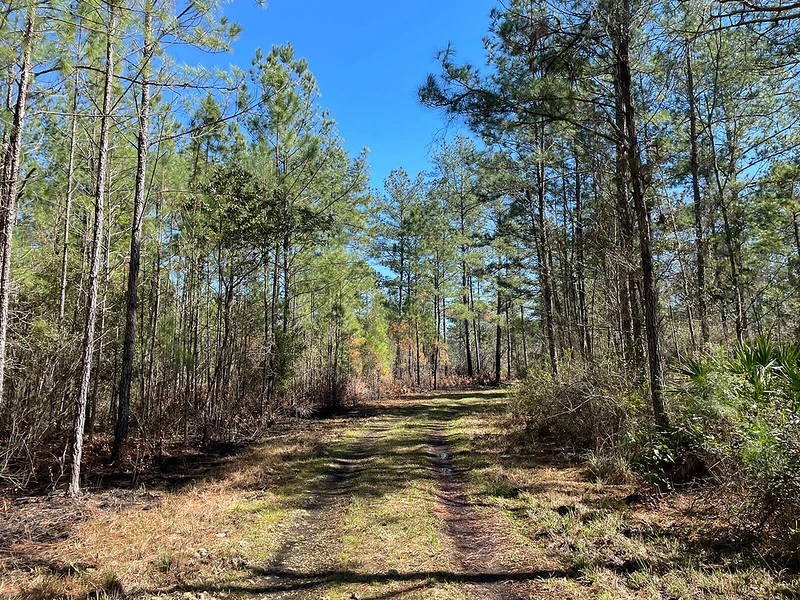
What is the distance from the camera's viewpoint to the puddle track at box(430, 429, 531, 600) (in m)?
3.64

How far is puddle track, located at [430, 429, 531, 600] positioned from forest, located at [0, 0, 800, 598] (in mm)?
134

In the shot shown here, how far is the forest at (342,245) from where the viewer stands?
5098 mm

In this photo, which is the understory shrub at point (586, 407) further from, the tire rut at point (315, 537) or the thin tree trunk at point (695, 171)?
the tire rut at point (315, 537)

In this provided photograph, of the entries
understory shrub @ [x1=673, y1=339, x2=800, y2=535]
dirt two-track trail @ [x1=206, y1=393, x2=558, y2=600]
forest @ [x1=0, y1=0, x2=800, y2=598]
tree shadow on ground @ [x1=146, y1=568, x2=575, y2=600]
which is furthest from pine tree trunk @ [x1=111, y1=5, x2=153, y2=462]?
understory shrub @ [x1=673, y1=339, x2=800, y2=535]

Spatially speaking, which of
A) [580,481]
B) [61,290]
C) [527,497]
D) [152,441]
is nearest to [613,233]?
[580,481]

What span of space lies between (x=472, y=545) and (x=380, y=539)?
995mm

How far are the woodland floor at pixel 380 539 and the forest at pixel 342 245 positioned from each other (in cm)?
36

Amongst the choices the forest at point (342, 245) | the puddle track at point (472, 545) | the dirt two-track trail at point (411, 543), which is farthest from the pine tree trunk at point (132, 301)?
the puddle track at point (472, 545)

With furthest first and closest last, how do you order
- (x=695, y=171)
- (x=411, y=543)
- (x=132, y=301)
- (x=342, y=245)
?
1. (x=342, y=245)
2. (x=695, y=171)
3. (x=132, y=301)
4. (x=411, y=543)

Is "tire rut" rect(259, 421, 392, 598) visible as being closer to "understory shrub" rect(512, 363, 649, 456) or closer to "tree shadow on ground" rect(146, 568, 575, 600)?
"tree shadow on ground" rect(146, 568, 575, 600)

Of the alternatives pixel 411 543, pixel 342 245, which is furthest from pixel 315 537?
pixel 342 245

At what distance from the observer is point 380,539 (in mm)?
4648

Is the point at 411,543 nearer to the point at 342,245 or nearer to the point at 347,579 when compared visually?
the point at 347,579

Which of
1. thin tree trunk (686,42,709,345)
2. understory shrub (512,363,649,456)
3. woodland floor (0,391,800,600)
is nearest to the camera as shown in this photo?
woodland floor (0,391,800,600)
